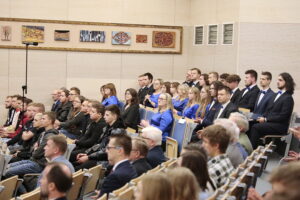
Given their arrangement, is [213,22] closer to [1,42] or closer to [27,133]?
[1,42]

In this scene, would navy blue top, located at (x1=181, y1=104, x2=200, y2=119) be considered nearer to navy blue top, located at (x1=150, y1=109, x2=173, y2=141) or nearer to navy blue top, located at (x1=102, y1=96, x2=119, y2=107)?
navy blue top, located at (x1=150, y1=109, x2=173, y2=141)

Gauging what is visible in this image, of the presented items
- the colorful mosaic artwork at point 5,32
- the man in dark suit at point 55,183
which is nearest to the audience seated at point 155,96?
the colorful mosaic artwork at point 5,32

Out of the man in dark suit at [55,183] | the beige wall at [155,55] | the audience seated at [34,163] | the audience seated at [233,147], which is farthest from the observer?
the beige wall at [155,55]

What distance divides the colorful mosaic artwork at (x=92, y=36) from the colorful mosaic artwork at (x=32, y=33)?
101cm

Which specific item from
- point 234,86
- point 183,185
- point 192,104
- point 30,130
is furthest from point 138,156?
point 234,86

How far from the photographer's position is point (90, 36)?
41.8 ft

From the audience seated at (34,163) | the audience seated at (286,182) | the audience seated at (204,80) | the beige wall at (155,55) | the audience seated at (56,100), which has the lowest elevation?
the audience seated at (34,163)

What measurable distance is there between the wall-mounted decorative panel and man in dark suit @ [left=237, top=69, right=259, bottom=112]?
→ 167 inches

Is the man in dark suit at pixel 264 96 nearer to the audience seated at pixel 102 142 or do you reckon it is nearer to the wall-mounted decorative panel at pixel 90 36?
the audience seated at pixel 102 142

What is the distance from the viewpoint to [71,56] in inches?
504

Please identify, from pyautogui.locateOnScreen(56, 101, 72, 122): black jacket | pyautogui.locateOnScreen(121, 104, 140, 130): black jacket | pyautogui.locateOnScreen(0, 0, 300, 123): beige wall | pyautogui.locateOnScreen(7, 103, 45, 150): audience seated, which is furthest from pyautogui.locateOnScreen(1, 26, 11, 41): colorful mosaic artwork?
pyautogui.locateOnScreen(121, 104, 140, 130): black jacket

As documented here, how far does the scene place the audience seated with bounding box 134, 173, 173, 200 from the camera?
2.87m

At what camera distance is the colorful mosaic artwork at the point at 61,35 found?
41.2ft

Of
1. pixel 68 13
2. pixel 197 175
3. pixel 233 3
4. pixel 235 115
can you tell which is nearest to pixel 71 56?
pixel 68 13
